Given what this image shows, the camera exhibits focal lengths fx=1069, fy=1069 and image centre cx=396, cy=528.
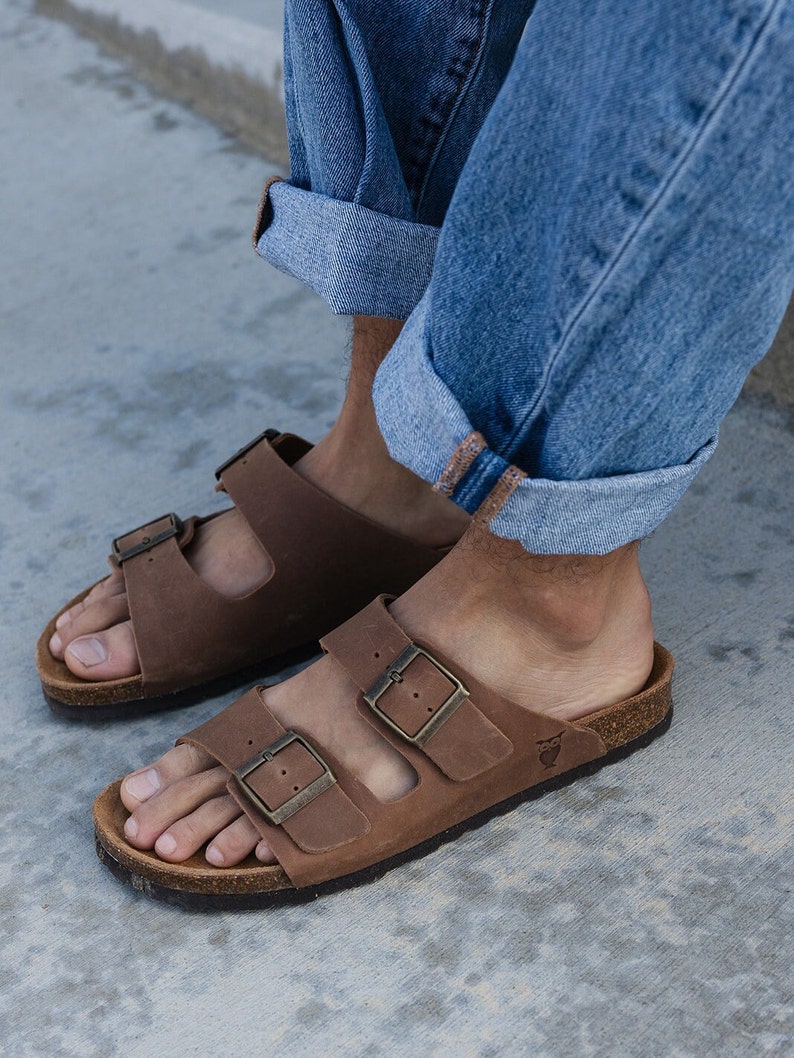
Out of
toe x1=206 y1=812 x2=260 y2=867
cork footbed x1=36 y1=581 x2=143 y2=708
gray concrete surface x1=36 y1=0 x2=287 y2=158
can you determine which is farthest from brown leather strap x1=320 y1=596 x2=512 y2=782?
gray concrete surface x1=36 y1=0 x2=287 y2=158

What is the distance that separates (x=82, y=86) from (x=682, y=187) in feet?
7.81

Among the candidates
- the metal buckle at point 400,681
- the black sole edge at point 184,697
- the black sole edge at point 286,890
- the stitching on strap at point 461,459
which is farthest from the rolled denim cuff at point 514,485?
the black sole edge at point 184,697

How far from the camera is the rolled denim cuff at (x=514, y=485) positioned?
691 mm

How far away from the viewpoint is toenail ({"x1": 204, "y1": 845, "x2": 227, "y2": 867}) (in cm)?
78

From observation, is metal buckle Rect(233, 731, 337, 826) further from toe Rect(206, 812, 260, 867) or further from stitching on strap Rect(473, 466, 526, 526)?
stitching on strap Rect(473, 466, 526, 526)

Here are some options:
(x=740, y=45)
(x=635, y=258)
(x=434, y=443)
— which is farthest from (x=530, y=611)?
(x=740, y=45)

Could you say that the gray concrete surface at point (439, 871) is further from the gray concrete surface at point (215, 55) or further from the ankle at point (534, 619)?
the gray concrete surface at point (215, 55)

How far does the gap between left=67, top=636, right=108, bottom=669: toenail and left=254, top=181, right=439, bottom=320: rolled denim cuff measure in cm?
37

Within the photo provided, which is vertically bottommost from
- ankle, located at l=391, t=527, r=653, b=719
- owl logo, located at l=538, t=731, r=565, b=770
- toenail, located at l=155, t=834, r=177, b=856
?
toenail, located at l=155, t=834, r=177, b=856

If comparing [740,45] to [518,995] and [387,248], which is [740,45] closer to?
[387,248]

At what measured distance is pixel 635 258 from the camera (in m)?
0.61

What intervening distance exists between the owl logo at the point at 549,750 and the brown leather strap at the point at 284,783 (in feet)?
0.50

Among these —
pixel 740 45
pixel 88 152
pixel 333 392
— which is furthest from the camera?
pixel 88 152

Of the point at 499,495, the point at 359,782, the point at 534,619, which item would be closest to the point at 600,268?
the point at 499,495
